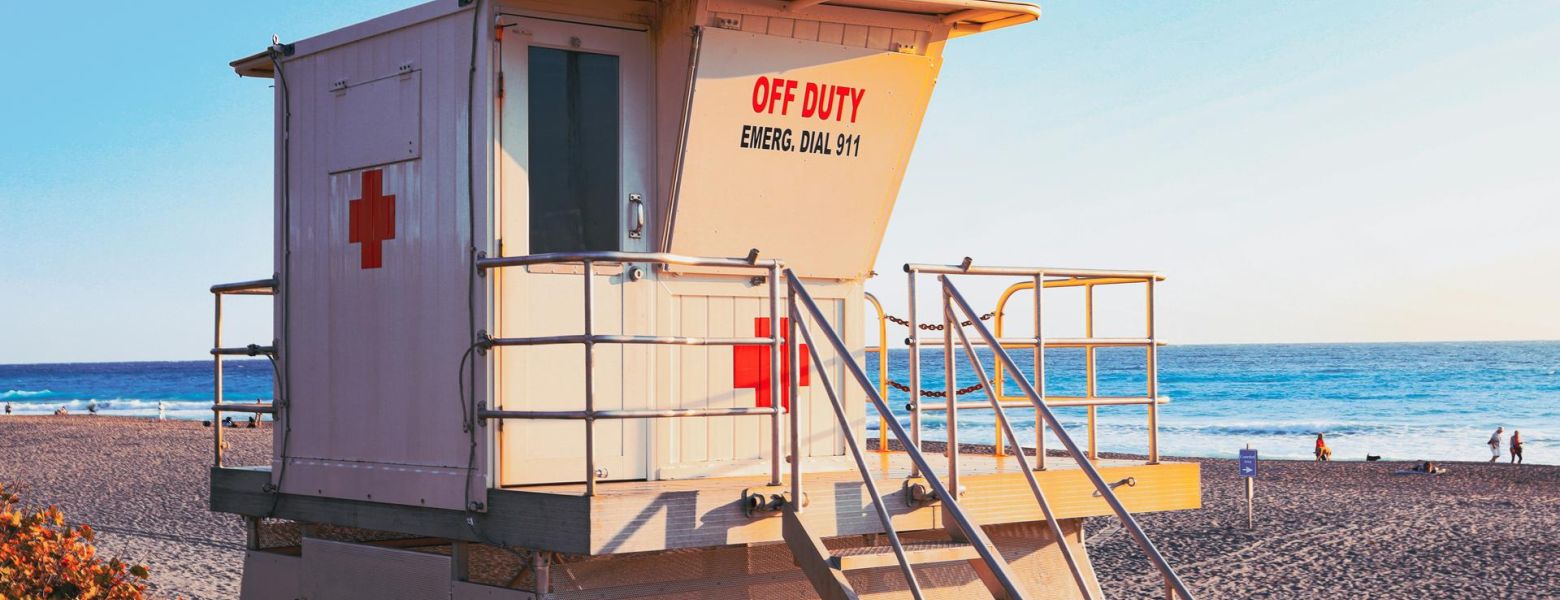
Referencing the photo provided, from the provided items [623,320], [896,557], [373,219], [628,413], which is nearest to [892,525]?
[896,557]

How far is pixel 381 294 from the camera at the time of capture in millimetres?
7207

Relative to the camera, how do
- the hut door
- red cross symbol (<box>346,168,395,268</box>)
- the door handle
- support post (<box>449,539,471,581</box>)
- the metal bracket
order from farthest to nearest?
the metal bracket → red cross symbol (<box>346,168,395,268</box>) → the door handle → the hut door → support post (<box>449,539,471,581</box>)

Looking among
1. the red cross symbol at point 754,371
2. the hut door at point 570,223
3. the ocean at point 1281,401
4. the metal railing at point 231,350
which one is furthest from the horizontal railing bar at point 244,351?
the ocean at point 1281,401

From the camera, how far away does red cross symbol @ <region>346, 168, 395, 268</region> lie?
7.22m

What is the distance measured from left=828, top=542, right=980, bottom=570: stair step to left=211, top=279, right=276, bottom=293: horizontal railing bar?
384cm

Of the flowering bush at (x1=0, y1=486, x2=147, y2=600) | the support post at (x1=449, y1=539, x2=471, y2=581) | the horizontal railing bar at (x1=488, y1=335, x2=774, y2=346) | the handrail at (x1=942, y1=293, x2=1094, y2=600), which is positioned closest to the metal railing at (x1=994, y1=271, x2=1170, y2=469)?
the handrail at (x1=942, y1=293, x2=1094, y2=600)

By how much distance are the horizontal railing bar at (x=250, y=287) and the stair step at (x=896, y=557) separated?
3843 millimetres

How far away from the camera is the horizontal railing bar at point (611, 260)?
5.79 metres

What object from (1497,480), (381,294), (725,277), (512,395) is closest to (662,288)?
(725,277)

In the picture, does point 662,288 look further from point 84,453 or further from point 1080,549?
point 84,453

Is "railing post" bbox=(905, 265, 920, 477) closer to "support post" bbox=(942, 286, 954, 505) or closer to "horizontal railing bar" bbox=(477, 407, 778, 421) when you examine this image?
"support post" bbox=(942, 286, 954, 505)

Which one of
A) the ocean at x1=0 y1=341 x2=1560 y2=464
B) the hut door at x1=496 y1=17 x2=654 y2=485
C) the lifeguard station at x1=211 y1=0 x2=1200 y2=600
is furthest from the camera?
the ocean at x1=0 y1=341 x2=1560 y2=464

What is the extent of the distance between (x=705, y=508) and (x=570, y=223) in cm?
162

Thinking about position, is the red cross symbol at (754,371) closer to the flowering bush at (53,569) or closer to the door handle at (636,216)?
the door handle at (636,216)
